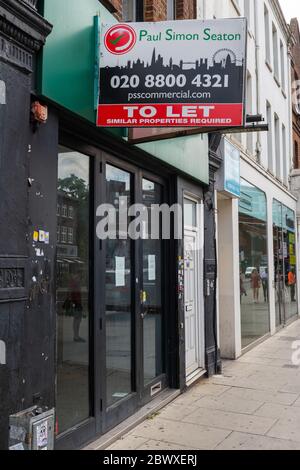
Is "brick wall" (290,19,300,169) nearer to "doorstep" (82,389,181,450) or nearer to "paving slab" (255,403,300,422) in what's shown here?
"paving slab" (255,403,300,422)

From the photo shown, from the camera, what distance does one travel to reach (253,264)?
1166cm

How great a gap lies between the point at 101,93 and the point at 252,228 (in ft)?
25.4

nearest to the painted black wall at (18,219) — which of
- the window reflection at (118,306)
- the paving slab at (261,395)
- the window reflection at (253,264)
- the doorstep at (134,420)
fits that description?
the doorstep at (134,420)

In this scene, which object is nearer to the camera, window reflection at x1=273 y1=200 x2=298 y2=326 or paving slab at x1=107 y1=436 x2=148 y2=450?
paving slab at x1=107 y1=436 x2=148 y2=450

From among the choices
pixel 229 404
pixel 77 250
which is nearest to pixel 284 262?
pixel 229 404

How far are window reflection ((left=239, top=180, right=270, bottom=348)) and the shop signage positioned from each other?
613 centimetres

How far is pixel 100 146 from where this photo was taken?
17.4 feet

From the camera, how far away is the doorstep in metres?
4.82

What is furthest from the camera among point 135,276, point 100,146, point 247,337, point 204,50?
point 247,337

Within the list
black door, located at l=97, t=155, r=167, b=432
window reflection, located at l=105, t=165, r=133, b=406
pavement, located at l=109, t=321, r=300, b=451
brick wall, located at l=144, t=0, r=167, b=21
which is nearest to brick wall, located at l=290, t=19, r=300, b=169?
pavement, located at l=109, t=321, r=300, b=451

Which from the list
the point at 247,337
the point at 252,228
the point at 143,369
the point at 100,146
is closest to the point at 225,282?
the point at 247,337

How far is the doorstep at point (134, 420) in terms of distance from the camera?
15.8 feet

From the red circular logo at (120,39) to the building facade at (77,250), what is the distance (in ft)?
0.62

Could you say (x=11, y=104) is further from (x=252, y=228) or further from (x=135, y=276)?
(x=252, y=228)
